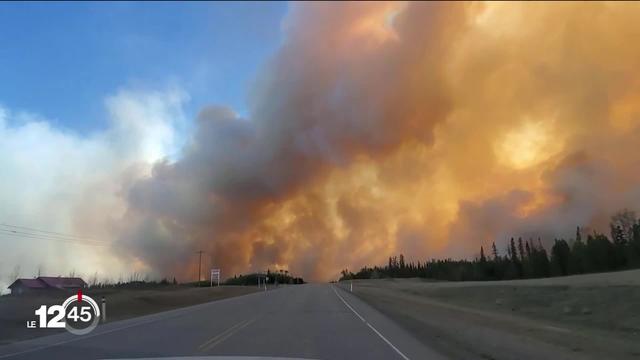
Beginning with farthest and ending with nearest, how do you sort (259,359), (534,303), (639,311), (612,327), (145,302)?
(145,302) → (534,303) → (639,311) → (612,327) → (259,359)

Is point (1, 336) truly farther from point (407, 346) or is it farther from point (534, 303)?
point (534, 303)

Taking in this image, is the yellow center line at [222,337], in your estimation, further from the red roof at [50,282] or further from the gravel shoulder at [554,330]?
the red roof at [50,282]

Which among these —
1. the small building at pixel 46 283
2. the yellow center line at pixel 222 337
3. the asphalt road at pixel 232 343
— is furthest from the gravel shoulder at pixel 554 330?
the small building at pixel 46 283

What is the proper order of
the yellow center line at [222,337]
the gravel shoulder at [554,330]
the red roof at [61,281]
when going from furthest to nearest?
the red roof at [61,281] < the gravel shoulder at [554,330] < the yellow center line at [222,337]

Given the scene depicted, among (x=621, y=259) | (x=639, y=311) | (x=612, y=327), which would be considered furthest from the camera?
(x=621, y=259)

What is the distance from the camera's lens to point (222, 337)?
18281mm

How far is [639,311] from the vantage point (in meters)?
28.9

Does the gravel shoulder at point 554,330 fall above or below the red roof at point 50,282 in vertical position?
below

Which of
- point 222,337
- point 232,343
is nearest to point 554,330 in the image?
point 222,337

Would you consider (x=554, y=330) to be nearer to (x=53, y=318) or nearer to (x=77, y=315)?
(x=77, y=315)

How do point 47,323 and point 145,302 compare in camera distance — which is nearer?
point 47,323

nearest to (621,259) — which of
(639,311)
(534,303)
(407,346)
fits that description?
(534,303)

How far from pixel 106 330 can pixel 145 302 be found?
27.6 metres

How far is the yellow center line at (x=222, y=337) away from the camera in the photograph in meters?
15.5
